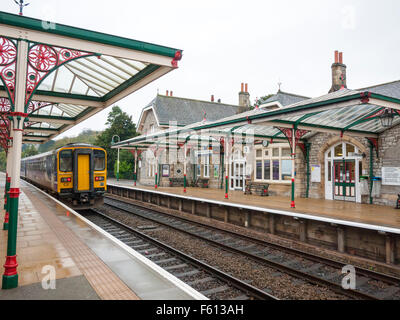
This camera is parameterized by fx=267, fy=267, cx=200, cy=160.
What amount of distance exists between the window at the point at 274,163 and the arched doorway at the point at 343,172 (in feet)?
6.62

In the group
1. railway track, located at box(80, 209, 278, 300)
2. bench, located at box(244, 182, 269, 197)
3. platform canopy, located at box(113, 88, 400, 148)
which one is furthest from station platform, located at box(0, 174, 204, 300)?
bench, located at box(244, 182, 269, 197)

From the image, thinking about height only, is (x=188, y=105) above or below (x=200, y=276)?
above

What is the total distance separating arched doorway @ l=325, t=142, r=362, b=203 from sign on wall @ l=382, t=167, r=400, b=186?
3.79 feet

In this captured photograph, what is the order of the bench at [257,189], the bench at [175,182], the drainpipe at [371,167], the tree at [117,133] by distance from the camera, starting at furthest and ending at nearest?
the tree at [117,133] → the bench at [175,182] → the bench at [257,189] → the drainpipe at [371,167]

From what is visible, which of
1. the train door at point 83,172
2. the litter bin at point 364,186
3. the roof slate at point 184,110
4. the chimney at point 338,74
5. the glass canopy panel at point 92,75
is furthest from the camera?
the roof slate at point 184,110

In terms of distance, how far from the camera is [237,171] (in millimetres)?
17984

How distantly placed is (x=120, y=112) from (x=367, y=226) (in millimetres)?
36976

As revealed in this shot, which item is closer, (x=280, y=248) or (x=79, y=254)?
(x=79, y=254)

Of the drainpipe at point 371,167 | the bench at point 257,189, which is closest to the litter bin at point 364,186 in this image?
the drainpipe at point 371,167

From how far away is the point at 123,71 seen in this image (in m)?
6.45

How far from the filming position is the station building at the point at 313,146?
28.2 feet

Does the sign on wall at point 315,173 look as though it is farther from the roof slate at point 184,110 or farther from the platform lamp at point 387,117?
the roof slate at point 184,110
